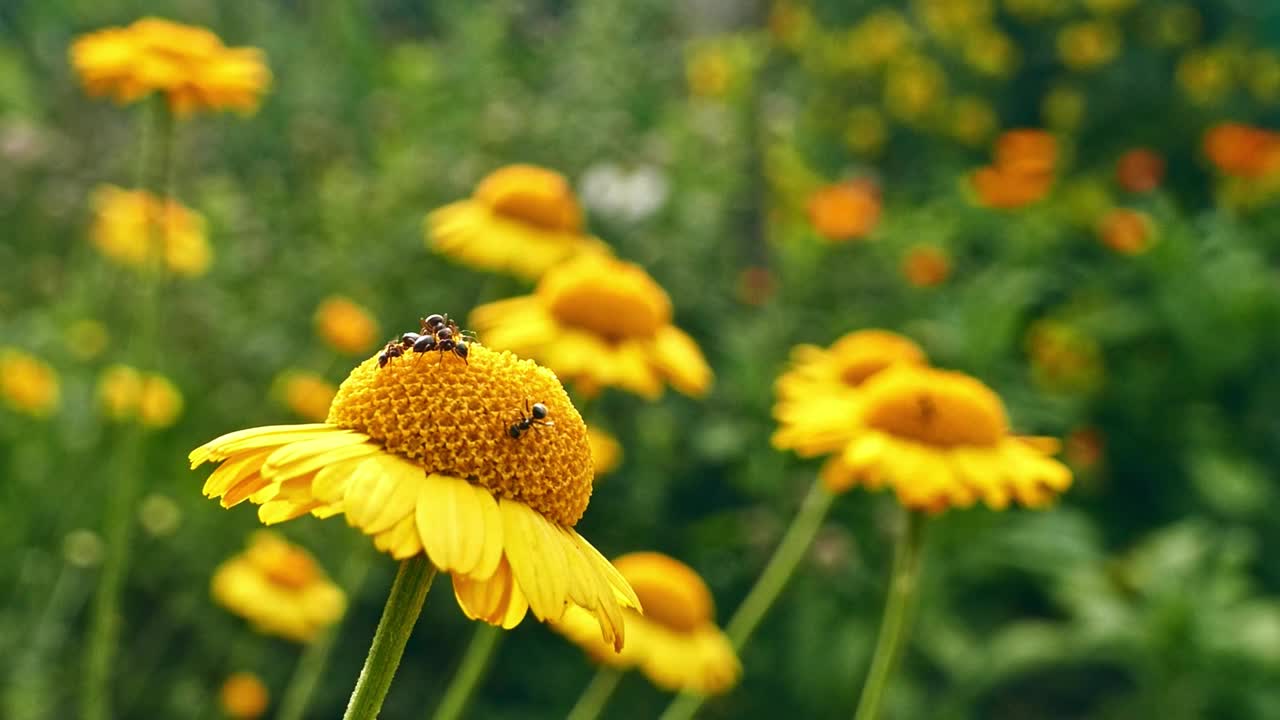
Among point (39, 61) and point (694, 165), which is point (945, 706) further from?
point (39, 61)

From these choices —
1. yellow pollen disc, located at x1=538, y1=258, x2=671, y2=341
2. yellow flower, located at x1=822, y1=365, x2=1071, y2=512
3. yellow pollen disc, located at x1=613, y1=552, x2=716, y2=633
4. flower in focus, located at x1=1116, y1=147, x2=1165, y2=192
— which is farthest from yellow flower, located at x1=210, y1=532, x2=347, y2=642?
flower in focus, located at x1=1116, y1=147, x2=1165, y2=192

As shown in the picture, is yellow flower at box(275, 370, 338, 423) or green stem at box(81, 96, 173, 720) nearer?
green stem at box(81, 96, 173, 720)

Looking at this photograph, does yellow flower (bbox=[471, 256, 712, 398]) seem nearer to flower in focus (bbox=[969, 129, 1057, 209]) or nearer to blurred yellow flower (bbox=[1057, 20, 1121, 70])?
flower in focus (bbox=[969, 129, 1057, 209])

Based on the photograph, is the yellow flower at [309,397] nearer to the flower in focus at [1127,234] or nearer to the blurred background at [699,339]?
the blurred background at [699,339]

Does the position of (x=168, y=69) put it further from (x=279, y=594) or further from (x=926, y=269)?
(x=926, y=269)

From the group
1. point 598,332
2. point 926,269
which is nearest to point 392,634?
point 598,332

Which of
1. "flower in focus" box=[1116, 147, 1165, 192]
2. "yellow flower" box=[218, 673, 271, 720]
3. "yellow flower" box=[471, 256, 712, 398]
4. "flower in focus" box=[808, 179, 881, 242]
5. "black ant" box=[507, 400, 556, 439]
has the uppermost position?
"flower in focus" box=[1116, 147, 1165, 192]

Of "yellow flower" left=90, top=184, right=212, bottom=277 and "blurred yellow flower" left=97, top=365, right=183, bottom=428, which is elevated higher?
"yellow flower" left=90, top=184, right=212, bottom=277
